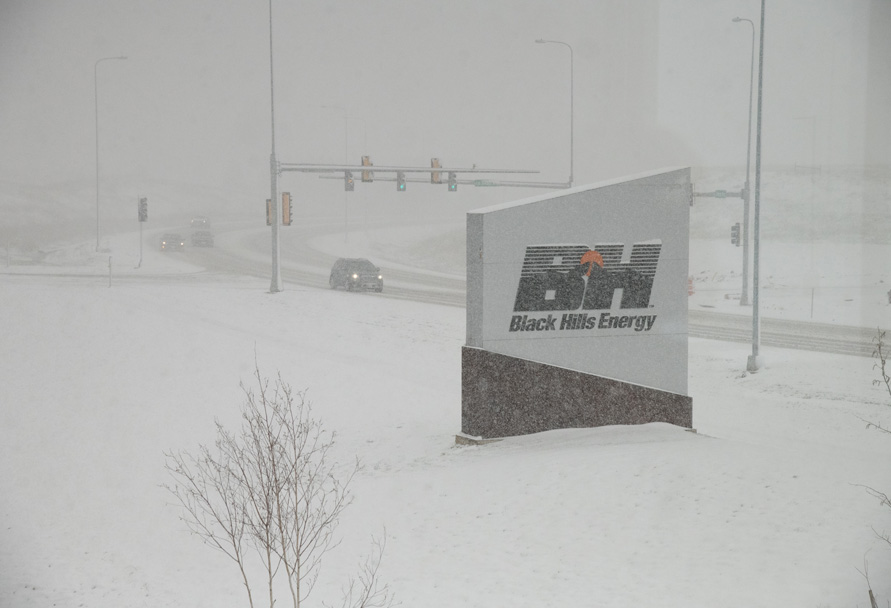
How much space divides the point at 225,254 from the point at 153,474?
132 ft

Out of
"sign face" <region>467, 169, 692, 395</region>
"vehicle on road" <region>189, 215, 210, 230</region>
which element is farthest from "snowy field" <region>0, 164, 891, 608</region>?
"vehicle on road" <region>189, 215, 210, 230</region>

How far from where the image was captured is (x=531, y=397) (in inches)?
695

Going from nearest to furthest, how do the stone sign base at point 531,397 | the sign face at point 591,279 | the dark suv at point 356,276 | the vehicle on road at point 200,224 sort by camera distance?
the sign face at point 591,279 < the stone sign base at point 531,397 < the dark suv at point 356,276 < the vehicle on road at point 200,224

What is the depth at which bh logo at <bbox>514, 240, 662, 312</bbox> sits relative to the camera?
17.6 m

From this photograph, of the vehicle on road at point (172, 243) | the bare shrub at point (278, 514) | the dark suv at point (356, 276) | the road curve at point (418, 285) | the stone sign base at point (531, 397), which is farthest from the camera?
the vehicle on road at point (172, 243)

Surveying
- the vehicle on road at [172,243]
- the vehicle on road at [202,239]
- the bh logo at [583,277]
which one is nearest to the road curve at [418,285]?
the vehicle on road at [202,239]

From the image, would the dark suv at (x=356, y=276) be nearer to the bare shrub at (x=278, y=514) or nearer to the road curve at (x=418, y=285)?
the road curve at (x=418, y=285)

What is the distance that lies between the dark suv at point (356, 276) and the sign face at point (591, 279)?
79.4 feet

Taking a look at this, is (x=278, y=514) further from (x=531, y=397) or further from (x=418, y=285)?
(x=418, y=285)

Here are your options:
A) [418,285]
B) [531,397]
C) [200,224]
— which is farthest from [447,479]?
[200,224]

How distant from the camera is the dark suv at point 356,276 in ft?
136

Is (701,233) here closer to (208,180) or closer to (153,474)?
(153,474)

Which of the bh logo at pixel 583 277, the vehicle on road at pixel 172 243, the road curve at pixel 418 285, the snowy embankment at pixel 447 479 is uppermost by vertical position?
the bh logo at pixel 583 277

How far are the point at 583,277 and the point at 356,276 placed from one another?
24713 millimetres
